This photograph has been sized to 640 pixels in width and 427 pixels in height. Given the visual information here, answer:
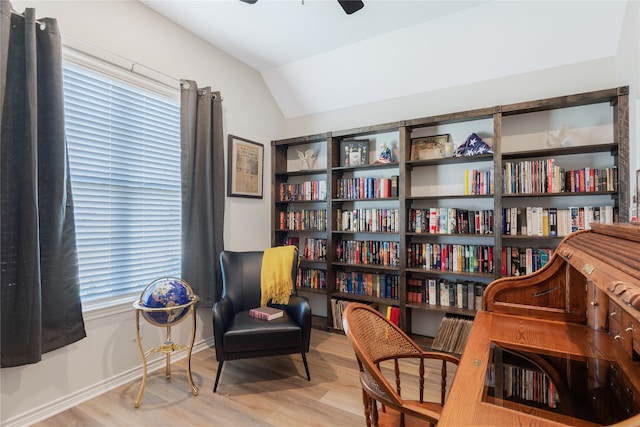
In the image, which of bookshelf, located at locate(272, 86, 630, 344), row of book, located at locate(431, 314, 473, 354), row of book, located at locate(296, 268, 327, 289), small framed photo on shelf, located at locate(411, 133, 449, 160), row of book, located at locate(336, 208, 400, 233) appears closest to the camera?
bookshelf, located at locate(272, 86, 630, 344)

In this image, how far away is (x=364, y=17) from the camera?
8.28 ft

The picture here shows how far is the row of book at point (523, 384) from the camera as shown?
2.86ft

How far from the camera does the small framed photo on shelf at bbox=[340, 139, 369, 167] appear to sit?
10.6 ft

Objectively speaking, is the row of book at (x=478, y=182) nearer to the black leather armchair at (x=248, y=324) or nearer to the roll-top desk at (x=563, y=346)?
the roll-top desk at (x=563, y=346)


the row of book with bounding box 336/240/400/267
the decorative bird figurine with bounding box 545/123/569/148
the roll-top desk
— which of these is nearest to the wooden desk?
the roll-top desk

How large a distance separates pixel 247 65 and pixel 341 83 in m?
1.01

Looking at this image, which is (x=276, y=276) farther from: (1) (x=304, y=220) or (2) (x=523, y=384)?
(2) (x=523, y=384)

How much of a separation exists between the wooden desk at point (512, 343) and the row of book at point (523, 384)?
34 mm

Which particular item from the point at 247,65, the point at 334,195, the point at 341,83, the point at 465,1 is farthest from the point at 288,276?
the point at 465,1

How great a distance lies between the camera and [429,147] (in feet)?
9.68

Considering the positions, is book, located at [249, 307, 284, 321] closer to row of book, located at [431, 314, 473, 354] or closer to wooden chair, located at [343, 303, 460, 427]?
wooden chair, located at [343, 303, 460, 427]

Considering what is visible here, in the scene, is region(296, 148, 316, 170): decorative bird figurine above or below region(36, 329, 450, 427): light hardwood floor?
above

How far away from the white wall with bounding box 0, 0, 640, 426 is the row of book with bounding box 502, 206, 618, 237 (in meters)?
0.42

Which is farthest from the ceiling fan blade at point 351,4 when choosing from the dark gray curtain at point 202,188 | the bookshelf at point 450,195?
the dark gray curtain at point 202,188
